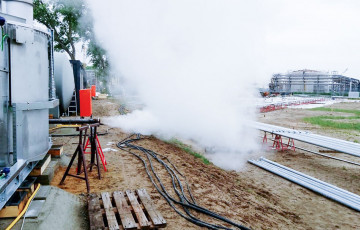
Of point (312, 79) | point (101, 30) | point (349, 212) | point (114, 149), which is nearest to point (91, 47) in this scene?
point (101, 30)

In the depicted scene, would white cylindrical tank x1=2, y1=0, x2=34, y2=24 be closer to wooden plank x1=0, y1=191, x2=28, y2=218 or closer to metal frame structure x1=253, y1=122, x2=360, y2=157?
wooden plank x1=0, y1=191, x2=28, y2=218

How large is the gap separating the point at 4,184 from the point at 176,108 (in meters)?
8.30

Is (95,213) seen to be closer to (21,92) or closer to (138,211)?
(138,211)

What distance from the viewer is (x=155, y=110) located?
11.8m

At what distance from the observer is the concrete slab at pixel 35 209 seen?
3844 mm

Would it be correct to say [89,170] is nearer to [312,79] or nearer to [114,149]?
[114,149]

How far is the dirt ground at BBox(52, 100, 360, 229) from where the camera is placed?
5.25 meters

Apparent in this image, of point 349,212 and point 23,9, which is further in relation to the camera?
point 349,212

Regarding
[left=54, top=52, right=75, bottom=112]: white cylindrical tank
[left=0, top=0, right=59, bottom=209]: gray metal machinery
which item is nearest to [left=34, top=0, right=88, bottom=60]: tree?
[left=54, top=52, right=75, bottom=112]: white cylindrical tank

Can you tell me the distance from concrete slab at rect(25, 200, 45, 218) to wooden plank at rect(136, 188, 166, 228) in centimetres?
160

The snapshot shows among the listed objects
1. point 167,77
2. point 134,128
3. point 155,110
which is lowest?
point 134,128

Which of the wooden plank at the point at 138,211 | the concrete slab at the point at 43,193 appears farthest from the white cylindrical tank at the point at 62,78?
the wooden plank at the point at 138,211

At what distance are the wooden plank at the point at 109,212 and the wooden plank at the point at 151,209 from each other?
1.80 ft

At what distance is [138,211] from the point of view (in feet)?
14.6
